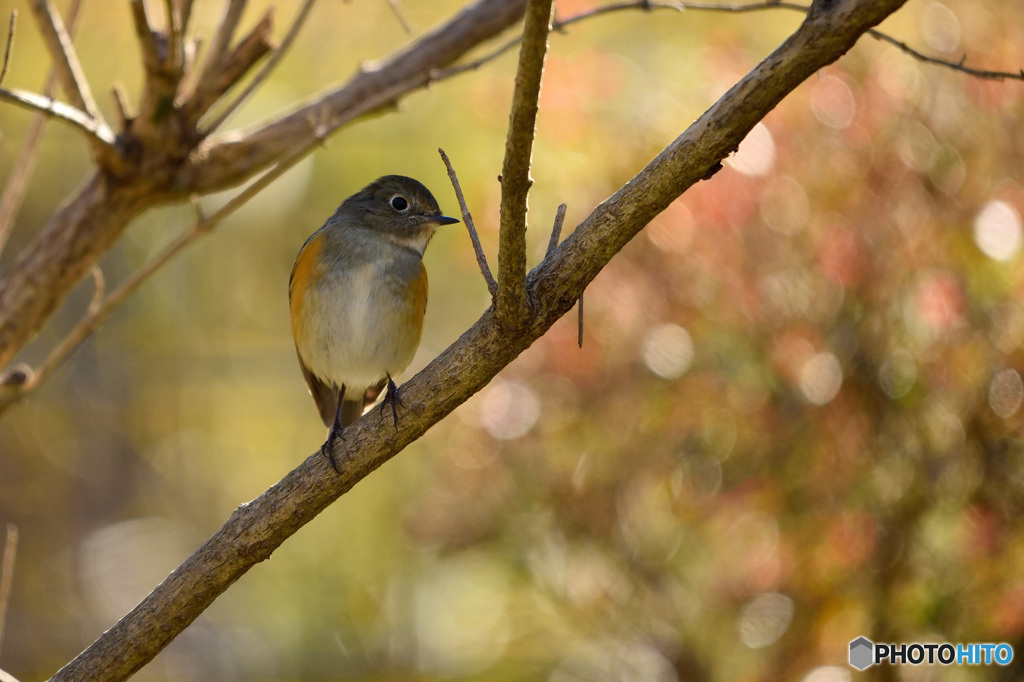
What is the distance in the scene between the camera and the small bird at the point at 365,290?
11.9 feet

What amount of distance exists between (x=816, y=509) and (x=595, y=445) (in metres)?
1.00

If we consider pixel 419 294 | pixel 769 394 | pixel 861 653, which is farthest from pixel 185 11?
pixel 861 653

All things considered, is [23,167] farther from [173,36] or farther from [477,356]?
[477,356]

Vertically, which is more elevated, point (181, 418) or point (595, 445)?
point (181, 418)

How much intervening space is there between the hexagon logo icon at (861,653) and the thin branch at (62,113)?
11.3 ft

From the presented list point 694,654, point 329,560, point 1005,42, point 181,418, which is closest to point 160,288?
point 181,418

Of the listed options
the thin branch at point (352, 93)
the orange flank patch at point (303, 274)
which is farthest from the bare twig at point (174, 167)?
the orange flank patch at point (303, 274)

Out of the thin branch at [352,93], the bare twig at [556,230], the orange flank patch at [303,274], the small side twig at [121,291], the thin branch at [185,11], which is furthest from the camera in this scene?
the orange flank patch at [303,274]

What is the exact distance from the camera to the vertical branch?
5.69ft

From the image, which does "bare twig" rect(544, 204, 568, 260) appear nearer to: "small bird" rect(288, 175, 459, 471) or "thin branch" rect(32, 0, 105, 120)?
"small bird" rect(288, 175, 459, 471)

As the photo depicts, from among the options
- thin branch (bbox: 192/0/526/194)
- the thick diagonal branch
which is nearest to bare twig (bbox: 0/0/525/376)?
thin branch (bbox: 192/0/526/194)

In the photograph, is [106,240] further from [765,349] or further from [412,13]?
[412,13]

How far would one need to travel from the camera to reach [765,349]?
12.7 ft

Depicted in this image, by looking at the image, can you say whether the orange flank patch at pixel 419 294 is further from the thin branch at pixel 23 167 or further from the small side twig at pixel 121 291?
the thin branch at pixel 23 167
